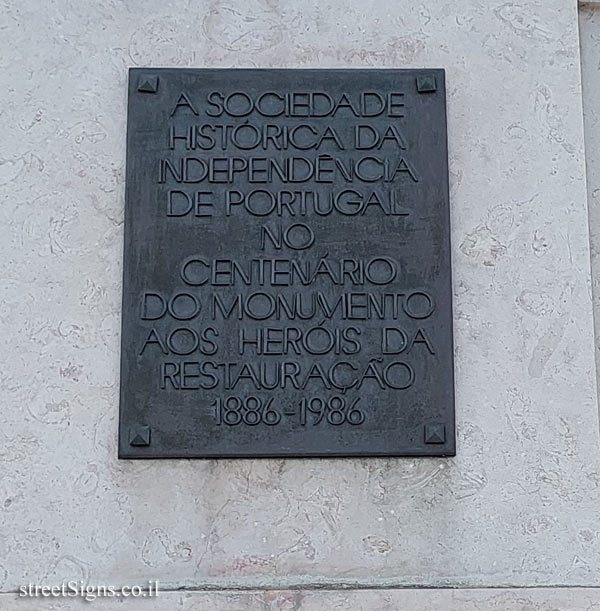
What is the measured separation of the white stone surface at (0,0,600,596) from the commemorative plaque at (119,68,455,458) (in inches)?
3.5

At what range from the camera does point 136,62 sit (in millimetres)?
4547

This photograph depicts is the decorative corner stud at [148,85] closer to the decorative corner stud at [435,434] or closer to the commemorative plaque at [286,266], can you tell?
the commemorative plaque at [286,266]

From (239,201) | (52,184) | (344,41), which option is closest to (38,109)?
(52,184)

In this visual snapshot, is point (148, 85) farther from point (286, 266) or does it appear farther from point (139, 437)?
point (139, 437)

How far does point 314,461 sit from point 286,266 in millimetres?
642

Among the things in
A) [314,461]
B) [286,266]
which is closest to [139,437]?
[314,461]

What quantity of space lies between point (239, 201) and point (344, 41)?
2.38ft

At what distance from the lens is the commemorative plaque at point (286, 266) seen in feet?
13.6

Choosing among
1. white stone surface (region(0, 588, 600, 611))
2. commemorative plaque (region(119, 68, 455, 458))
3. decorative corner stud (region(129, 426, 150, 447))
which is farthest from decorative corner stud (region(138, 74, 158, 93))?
white stone surface (region(0, 588, 600, 611))

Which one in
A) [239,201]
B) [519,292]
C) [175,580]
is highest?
[239,201]

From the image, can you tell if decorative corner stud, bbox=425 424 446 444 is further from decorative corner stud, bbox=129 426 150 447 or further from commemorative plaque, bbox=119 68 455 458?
decorative corner stud, bbox=129 426 150 447

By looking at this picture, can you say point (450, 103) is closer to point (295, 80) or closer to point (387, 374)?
point (295, 80)

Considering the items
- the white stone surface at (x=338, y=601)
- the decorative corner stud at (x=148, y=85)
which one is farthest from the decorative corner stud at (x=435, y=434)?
the decorative corner stud at (x=148, y=85)

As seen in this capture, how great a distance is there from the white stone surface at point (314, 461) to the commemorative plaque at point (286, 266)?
0.09 meters
